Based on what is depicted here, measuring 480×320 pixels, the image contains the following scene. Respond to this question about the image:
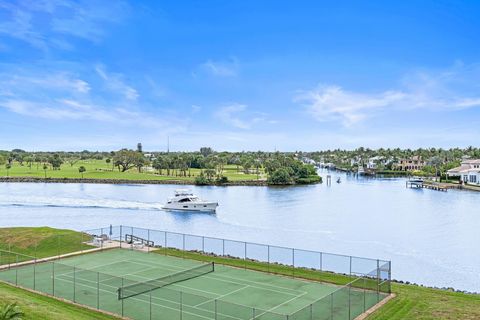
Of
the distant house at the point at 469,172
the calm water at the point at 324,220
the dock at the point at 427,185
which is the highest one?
the distant house at the point at 469,172

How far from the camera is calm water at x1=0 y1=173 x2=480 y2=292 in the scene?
48.0 m

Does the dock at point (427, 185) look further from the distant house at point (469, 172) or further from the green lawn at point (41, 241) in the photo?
the green lawn at point (41, 241)

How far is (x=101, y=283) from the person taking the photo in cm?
3012

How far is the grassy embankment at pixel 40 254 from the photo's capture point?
22922 millimetres

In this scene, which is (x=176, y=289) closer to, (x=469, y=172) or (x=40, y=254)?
(x=40, y=254)

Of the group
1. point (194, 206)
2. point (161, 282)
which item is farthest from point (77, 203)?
point (161, 282)

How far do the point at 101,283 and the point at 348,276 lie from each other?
641 inches

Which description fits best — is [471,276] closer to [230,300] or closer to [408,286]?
[408,286]

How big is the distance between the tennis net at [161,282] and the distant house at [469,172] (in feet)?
414

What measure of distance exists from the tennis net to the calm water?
16.9 meters

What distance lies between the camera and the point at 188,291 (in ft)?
94.4

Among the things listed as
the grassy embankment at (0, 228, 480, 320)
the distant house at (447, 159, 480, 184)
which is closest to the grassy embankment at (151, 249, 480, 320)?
the grassy embankment at (0, 228, 480, 320)

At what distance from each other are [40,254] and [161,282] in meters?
14.0

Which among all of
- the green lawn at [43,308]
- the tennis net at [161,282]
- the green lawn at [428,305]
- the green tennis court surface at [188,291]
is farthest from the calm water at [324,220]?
the green lawn at [43,308]
